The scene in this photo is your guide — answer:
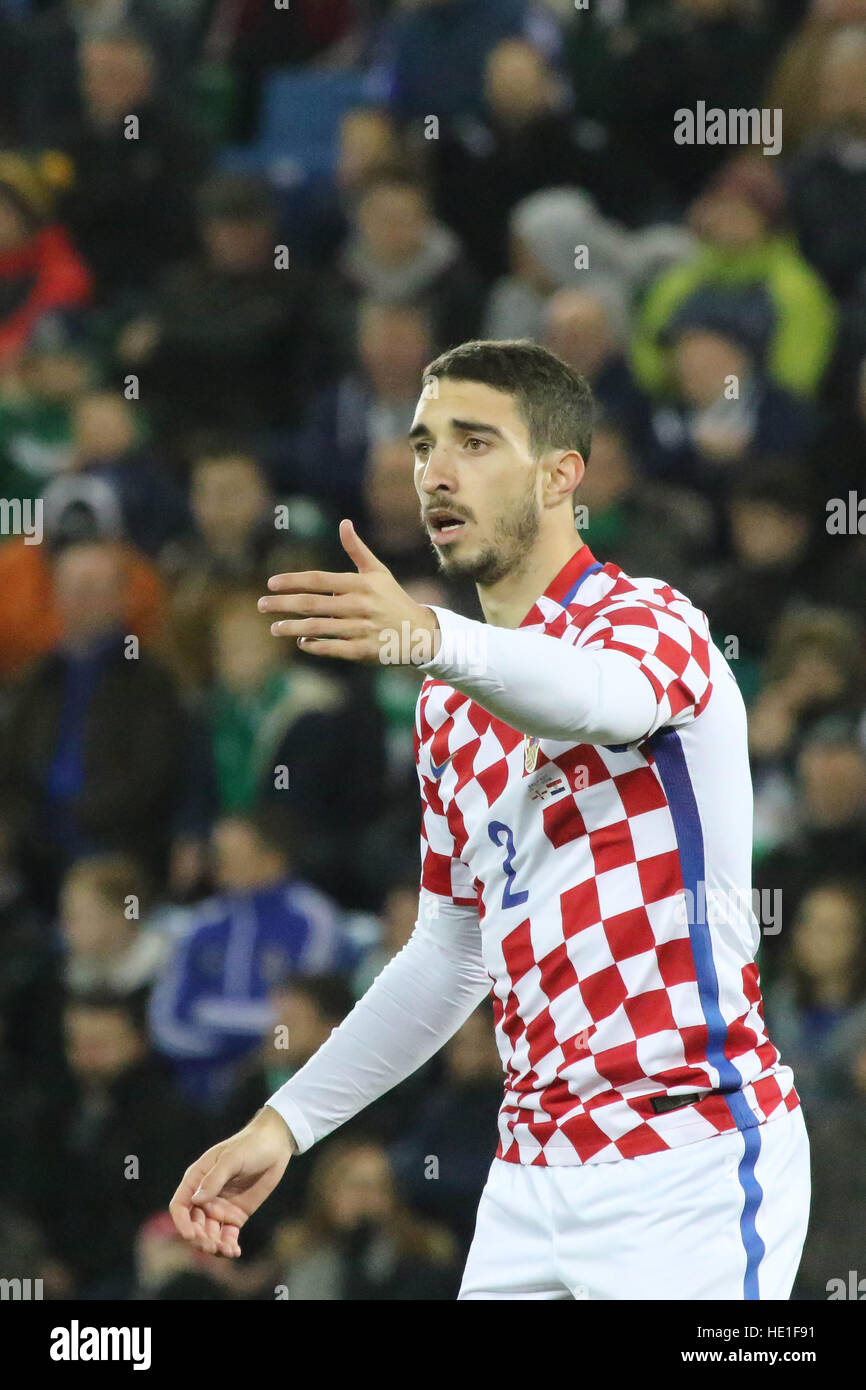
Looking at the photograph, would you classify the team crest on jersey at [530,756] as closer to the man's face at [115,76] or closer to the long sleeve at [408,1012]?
the long sleeve at [408,1012]

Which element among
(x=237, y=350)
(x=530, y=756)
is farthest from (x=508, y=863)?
(x=237, y=350)

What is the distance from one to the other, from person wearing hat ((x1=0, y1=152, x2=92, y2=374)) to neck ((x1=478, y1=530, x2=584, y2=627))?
216 inches

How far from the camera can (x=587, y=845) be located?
3.22m

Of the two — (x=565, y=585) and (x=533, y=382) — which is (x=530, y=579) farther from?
(x=533, y=382)

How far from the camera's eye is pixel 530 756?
332cm

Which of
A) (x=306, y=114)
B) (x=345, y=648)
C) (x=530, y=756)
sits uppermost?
(x=306, y=114)

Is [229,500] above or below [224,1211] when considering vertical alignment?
above

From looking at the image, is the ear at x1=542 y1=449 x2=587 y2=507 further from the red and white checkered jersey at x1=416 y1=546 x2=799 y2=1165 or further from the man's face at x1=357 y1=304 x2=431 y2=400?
the man's face at x1=357 y1=304 x2=431 y2=400

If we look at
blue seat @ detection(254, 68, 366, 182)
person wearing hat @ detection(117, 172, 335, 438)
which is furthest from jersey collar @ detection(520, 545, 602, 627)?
blue seat @ detection(254, 68, 366, 182)

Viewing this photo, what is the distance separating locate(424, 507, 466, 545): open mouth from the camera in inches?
132

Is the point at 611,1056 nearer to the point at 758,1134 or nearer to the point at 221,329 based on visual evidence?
the point at 758,1134

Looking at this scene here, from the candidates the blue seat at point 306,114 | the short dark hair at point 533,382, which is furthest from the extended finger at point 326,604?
the blue seat at point 306,114

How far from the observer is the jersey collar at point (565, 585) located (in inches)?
135

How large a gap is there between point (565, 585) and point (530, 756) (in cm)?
33
